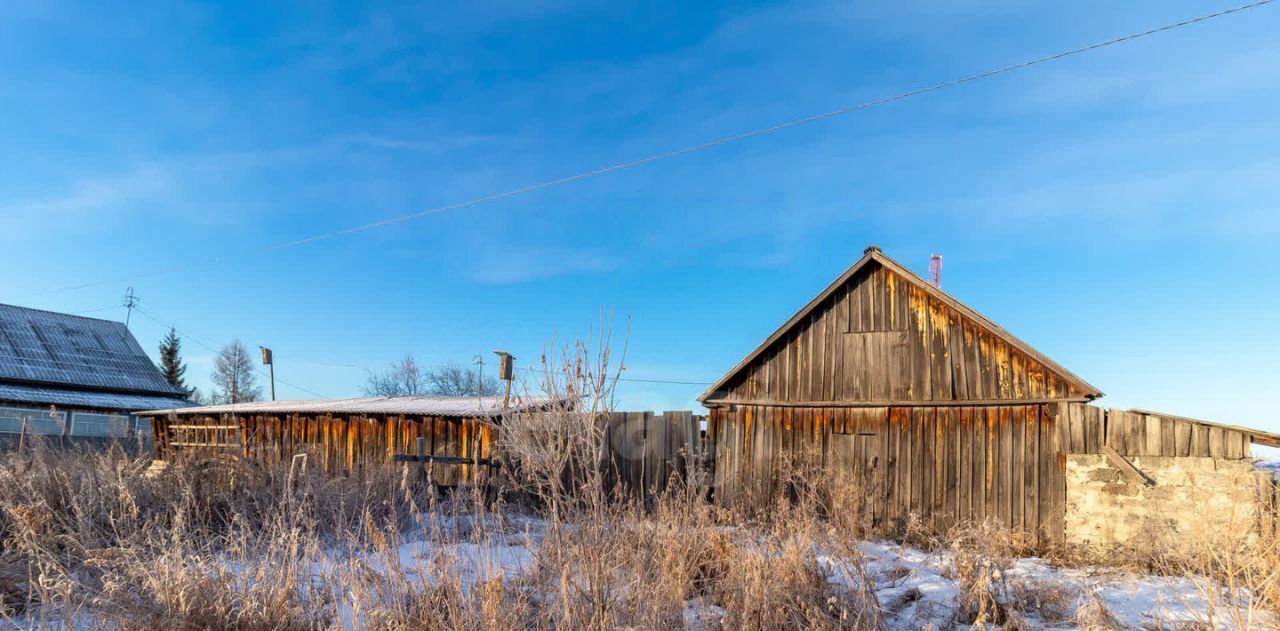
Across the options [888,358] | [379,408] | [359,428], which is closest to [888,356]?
[888,358]

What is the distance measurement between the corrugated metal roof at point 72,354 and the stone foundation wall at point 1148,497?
3516 centimetres

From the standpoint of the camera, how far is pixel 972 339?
12602mm

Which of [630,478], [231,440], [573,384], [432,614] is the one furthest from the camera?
[231,440]

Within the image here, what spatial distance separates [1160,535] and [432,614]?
11.2 metres

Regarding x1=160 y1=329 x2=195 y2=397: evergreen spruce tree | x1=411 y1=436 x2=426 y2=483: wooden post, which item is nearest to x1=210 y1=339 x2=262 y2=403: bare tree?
x1=160 y1=329 x2=195 y2=397: evergreen spruce tree

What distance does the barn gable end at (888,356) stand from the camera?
1229 cm

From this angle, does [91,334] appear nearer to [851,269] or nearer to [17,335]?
[17,335]

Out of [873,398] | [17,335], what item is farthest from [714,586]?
[17,335]

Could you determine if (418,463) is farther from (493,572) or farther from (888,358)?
(493,572)

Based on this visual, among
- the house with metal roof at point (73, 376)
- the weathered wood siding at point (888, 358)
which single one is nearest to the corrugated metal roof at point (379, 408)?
the house with metal roof at point (73, 376)

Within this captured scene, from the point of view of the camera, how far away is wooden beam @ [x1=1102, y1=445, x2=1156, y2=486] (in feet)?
36.3

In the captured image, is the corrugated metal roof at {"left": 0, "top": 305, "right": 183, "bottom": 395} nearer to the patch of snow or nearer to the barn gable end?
the barn gable end

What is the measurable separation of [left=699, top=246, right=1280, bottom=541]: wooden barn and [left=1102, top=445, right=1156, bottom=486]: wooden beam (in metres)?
0.04

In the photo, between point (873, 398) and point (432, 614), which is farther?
point (873, 398)
